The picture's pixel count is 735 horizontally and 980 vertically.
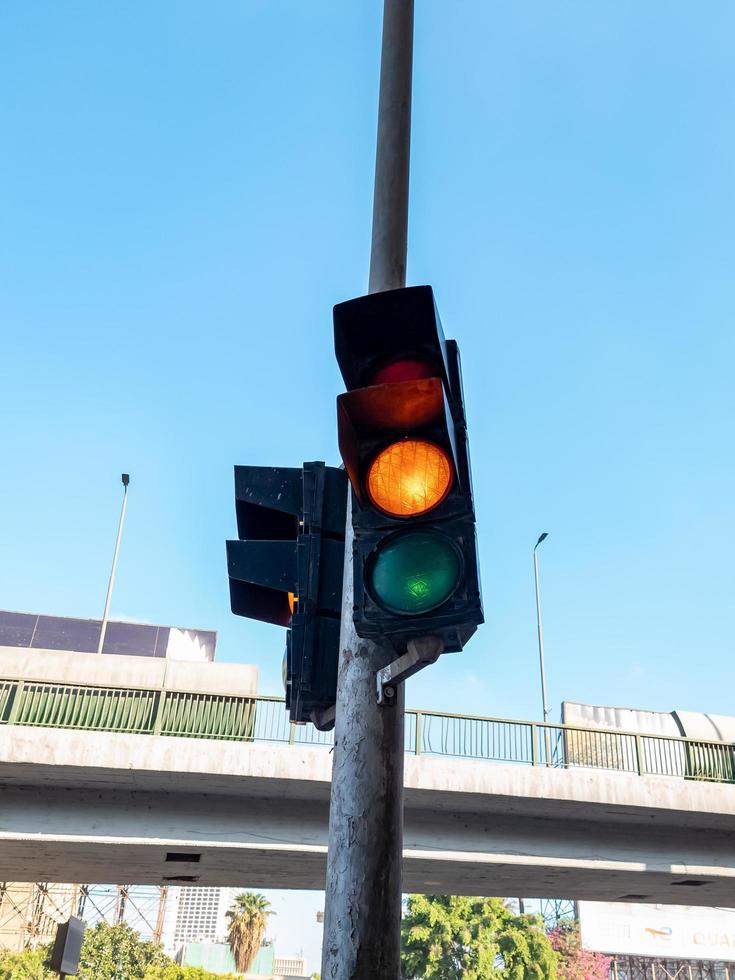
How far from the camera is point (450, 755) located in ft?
55.9

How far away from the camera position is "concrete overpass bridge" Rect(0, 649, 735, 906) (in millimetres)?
15641

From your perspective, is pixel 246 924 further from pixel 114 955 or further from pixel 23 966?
pixel 23 966

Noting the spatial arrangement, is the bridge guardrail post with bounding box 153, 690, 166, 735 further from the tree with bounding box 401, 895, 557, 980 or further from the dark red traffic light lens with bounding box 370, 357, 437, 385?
the tree with bounding box 401, 895, 557, 980

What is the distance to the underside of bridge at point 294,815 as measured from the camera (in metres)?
15.5

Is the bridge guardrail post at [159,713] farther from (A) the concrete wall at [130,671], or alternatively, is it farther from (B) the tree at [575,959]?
(B) the tree at [575,959]

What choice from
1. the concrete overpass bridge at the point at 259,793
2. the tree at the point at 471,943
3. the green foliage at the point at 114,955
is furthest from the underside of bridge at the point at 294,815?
the green foliage at the point at 114,955

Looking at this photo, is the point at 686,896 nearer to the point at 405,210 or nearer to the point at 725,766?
the point at 725,766

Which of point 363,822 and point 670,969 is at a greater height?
point 670,969

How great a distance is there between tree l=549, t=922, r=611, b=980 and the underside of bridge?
1651 inches

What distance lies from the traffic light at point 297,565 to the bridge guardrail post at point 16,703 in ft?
45.4

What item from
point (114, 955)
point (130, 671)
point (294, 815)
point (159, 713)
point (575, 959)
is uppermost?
point (130, 671)

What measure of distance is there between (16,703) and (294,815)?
579cm

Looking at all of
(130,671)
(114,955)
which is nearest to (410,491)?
(130,671)

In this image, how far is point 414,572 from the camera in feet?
8.63
